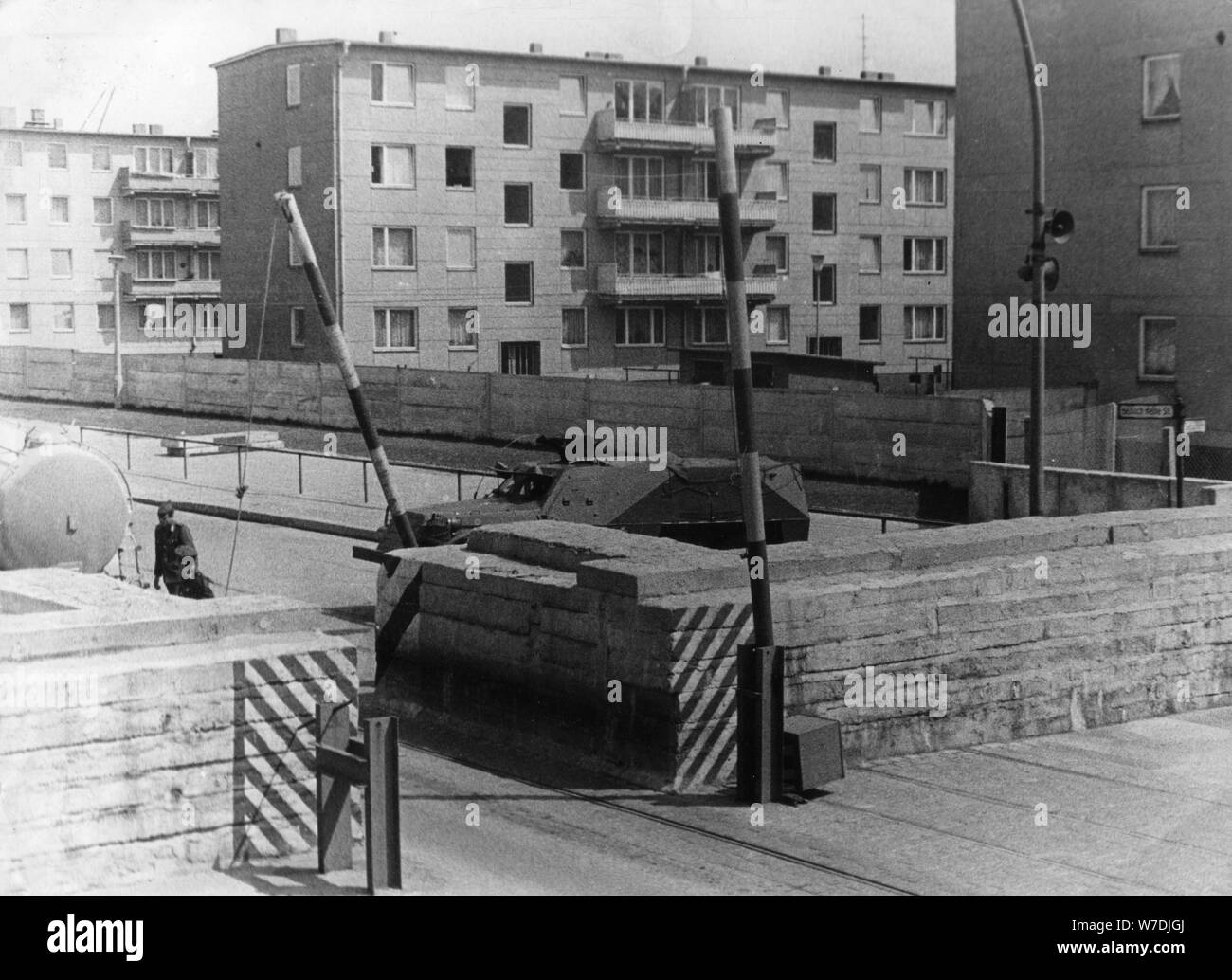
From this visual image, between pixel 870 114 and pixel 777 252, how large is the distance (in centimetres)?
613

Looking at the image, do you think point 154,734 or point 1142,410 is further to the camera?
point 1142,410

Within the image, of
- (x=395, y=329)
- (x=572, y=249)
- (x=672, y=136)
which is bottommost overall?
(x=395, y=329)

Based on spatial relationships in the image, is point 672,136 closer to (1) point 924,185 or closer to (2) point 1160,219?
(1) point 924,185

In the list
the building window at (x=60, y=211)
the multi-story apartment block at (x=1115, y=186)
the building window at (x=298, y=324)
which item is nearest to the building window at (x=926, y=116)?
the multi-story apartment block at (x=1115, y=186)

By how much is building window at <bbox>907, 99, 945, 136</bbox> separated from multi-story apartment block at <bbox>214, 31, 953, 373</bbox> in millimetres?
112

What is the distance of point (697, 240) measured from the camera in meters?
59.1

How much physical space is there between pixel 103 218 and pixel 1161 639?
62756 millimetres

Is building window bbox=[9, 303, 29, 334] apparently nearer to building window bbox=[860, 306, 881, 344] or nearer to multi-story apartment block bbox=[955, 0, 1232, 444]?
building window bbox=[860, 306, 881, 344]

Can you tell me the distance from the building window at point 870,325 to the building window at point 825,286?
1.25 m

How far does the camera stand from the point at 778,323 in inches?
2339

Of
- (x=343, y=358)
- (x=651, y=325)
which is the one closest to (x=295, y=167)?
(x=651, y=325)

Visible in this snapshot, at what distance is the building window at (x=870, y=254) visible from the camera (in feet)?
196

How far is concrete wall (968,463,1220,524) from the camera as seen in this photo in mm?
18719
